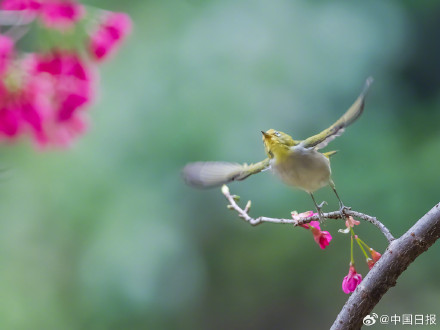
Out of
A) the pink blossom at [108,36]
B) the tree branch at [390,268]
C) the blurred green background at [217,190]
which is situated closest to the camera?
the tree branch at [390,268]

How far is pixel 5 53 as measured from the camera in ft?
1.47

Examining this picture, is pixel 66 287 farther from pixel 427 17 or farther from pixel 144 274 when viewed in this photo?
pixel 427 17

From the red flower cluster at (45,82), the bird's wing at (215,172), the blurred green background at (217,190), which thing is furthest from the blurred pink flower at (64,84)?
the blurred green background at (217,190)

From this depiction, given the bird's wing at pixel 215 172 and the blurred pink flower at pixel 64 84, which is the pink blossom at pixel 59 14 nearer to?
the blurred pink flower at pixel 64 84

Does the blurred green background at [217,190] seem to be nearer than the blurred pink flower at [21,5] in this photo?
No

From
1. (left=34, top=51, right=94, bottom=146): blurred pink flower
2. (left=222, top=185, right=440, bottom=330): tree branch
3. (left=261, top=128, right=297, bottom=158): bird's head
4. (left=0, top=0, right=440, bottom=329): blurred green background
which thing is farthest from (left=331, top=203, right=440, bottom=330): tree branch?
(left=0, top=0, right=440, bottom=329): blurred green background

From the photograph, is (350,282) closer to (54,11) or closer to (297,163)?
(297,163)

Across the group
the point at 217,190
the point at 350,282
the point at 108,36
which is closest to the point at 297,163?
the point at 350,282

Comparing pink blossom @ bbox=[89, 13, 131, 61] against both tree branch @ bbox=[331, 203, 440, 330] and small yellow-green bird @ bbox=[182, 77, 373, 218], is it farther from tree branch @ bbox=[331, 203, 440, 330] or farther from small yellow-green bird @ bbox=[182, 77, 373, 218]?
tree branch @ bbox=[331, 203, 440, 330]

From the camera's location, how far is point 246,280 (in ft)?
5.09

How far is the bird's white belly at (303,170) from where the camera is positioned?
48 centimetres

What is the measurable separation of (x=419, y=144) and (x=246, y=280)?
56 centimetres

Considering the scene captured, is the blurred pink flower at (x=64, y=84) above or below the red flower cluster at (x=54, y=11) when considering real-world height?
below

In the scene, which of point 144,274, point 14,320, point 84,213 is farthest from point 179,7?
point 14,320
